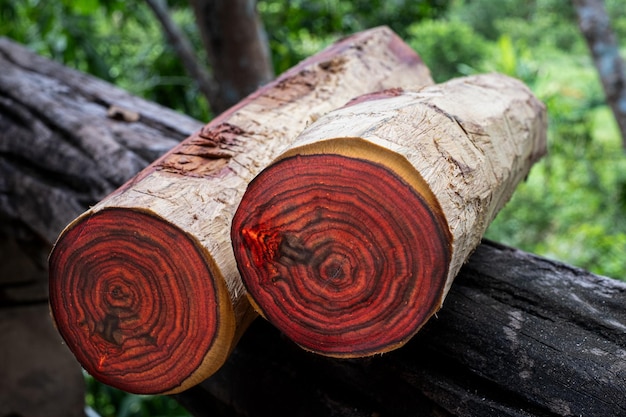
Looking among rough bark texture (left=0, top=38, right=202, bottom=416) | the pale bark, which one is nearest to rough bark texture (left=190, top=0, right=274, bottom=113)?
rough bark texture (left=0, top=38, right=202, bottom=416)

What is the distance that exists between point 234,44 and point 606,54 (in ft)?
Result: 6.21

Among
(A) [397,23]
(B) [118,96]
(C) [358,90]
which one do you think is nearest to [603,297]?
(C) [358,90]

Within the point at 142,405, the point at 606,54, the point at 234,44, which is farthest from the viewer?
the point at 142,405

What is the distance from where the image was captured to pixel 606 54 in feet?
10.7

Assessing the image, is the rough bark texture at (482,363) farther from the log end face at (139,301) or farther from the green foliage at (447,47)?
the green foliage at (447,47)

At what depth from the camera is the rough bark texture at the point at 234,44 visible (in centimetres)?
262

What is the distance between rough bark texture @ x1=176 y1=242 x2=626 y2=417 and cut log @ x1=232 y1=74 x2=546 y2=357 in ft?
0.71

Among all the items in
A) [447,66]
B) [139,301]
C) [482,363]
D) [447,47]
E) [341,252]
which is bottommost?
[447,66]

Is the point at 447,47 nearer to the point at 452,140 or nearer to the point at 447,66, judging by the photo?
the point at 447,66

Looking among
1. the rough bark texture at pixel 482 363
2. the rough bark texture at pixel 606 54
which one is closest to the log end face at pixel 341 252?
the rough bark texture at pixel 482 363

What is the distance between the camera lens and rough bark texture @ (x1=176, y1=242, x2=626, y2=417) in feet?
3.52

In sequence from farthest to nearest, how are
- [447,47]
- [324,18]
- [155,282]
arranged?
[447,47], [324,18], [155,282]

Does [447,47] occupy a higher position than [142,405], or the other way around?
[447,47]

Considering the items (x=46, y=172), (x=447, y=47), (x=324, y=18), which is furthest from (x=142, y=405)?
(x=447, y=47)
